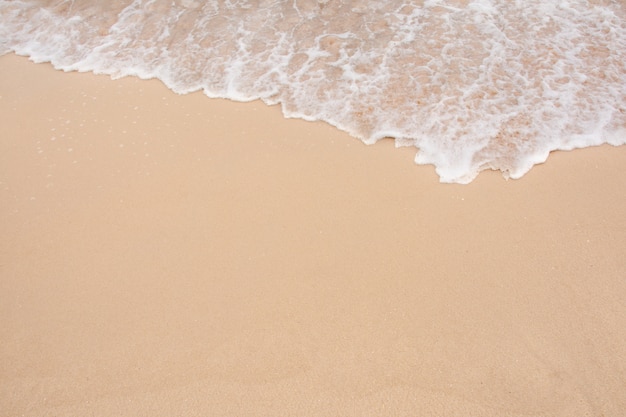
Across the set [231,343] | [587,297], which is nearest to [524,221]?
[587,297]

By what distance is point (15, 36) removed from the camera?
16.0ft

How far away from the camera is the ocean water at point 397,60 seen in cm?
343

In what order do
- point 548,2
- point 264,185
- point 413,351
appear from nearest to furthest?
point 413,351, point 264,185, point 548,2

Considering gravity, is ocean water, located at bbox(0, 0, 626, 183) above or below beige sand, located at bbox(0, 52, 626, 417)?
above

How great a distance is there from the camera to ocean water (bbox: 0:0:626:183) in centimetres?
343

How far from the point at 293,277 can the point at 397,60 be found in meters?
2.41

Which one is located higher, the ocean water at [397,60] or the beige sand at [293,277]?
the ocean water at [397,60]

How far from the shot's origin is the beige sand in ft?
7.30

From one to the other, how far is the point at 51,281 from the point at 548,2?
496 centimetres

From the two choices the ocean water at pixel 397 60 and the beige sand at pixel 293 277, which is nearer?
the beige sand at pixel 293 277

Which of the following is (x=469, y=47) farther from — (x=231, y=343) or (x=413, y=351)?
(x=231, y=343)

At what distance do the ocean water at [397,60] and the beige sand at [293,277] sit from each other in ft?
0.89

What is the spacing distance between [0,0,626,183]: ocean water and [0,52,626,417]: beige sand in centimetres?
27

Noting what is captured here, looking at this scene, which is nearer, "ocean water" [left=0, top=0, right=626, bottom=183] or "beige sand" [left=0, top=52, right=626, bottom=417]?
"beige sand" [left=0, top=52, right=626, bottom=417]
